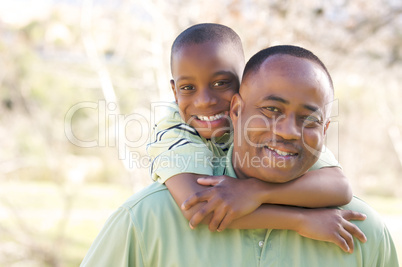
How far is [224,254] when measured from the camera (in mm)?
1992

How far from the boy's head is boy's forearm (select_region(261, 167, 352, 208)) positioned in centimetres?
65

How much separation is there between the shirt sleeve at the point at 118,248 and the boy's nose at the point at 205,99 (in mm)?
793

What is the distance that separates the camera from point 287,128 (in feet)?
6.46

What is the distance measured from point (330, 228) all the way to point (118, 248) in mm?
906

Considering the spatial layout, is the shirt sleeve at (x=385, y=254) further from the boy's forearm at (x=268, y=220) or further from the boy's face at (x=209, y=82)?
the boy's face at (x=209, y=82)

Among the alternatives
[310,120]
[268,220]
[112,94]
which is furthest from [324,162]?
[112,94]

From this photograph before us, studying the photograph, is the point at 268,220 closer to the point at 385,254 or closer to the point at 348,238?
the point at 348,238

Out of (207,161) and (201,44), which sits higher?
(201,44)

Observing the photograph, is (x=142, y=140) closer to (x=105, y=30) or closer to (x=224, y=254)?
(x=105, y=30)

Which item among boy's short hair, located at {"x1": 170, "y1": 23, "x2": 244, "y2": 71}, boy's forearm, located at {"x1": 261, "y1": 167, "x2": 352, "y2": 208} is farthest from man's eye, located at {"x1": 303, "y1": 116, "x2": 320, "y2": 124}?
boy's short hair, located at {"x1": 170, "y1": 23, "x2": 244, "y2": 71}

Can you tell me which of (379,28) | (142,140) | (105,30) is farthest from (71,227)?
(379,28)

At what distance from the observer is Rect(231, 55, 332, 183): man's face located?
199 cm

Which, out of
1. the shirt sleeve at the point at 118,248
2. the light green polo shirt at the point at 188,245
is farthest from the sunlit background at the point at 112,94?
the shirt sleeve at the point at 118,248

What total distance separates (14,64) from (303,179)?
837 cm
